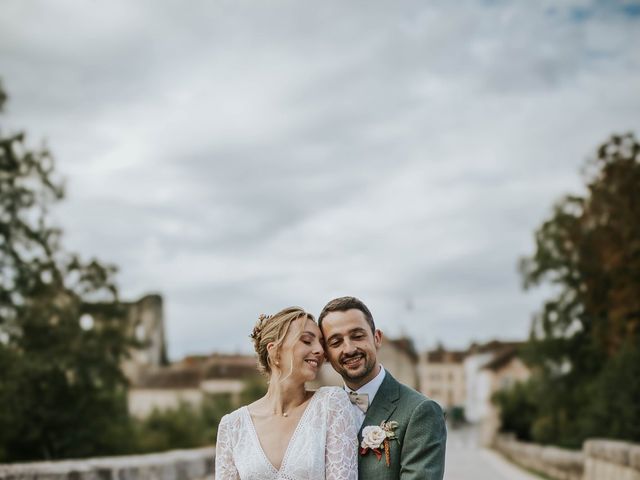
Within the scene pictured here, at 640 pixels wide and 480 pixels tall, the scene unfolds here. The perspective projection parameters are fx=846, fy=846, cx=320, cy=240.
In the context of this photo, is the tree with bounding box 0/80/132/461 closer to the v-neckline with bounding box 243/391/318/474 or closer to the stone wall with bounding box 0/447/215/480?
the stone wall with bounding box 0/447/215/480

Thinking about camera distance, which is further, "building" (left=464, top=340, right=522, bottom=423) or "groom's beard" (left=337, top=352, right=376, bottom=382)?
"building" (left=464, top=340, right=522, bottom=423)

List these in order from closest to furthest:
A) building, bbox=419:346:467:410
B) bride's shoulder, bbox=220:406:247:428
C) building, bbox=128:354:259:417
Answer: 1. bride's shoulder, bbox=220:406:247:428
2. building, bbox=128:354:259:417
3. building, bbox=419:346:467:410

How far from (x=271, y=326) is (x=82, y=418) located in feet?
62.8

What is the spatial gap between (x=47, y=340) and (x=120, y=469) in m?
13.7

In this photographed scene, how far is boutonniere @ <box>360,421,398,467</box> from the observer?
3605 millimetres

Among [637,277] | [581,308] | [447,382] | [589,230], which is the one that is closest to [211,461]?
[637,277]

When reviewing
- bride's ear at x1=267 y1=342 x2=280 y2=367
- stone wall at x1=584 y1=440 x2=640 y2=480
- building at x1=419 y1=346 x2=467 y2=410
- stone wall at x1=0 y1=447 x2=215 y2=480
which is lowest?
building at x1=419 y1=346 x2=467 y2=410

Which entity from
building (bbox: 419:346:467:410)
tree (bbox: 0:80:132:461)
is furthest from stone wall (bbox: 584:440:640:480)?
building (bbox: 419:346:467:410)

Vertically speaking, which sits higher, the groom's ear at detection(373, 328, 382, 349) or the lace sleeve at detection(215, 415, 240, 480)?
the groom's ear at detection(373, 328, 382, 349)

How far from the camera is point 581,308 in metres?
29.5

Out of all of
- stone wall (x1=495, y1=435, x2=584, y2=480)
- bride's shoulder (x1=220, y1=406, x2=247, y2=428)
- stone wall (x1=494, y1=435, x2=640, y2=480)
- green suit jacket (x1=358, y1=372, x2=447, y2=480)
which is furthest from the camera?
stone wall (x1=495, y1=435, x2=584, y2=480)

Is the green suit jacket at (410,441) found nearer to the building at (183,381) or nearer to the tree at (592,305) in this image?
the tree at (592,305)

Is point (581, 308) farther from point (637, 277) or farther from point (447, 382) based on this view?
point (447, 382)

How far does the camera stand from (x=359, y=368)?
3.79 metres
